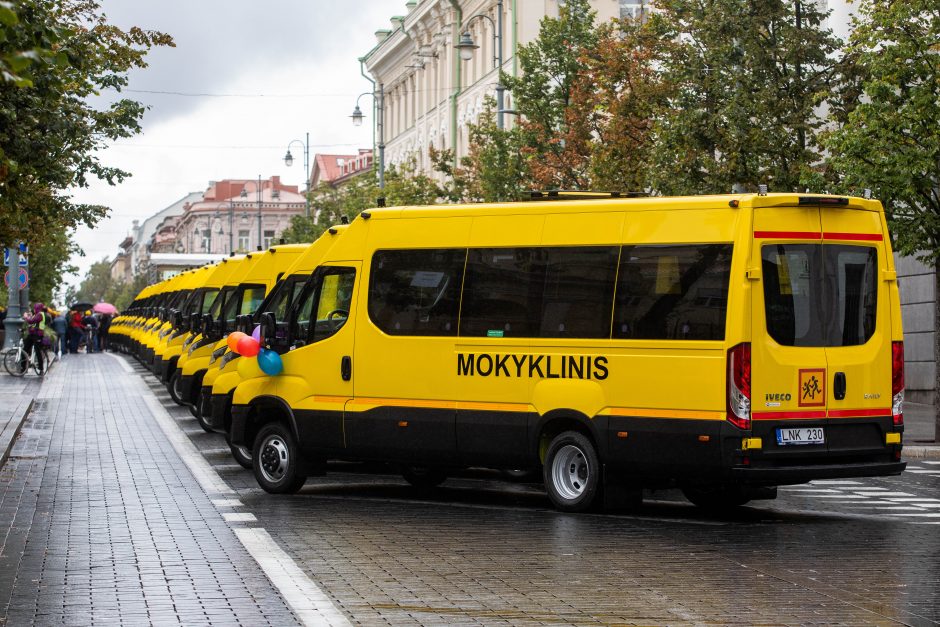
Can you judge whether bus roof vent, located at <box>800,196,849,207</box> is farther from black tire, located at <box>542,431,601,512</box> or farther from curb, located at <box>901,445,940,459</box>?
curb, located at <box>901,445,940,459</box>

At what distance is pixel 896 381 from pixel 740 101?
12.8 m

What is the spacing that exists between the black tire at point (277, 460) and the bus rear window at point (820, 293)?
4734 millimetres

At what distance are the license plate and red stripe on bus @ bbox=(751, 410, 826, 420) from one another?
3.5 inches

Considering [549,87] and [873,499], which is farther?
[549,87]

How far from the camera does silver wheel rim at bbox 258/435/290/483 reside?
1529cm

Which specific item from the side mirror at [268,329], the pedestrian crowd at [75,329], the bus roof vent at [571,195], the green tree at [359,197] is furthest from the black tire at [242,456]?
the pedestrian crowd at [75,329]

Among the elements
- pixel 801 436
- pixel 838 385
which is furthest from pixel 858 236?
pixel 801 436

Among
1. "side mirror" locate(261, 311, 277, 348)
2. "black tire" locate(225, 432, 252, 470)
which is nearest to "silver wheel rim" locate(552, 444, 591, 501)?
"side mirror" locate(261, 311, 277, 348)

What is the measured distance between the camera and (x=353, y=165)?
133 m

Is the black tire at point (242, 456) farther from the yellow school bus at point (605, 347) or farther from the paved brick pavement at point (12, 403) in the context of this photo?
the paved brick pavement at point (12, 403)

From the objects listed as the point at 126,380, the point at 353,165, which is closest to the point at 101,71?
the point at 126,380

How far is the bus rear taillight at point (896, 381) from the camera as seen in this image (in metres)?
13.4

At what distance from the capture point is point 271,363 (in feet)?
50.8

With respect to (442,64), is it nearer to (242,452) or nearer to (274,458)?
(242,452)
